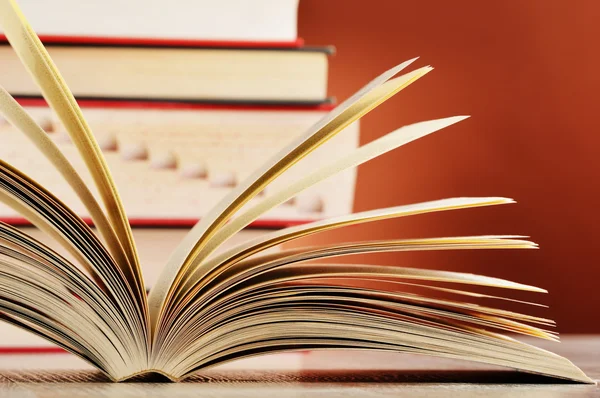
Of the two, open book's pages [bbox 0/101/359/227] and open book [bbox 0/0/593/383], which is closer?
open book [bbox 0/0/593/383]

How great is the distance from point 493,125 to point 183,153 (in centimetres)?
47

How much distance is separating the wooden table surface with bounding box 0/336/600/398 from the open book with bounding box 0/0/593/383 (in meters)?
0.02

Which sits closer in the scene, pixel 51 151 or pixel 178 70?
pixel 51 151

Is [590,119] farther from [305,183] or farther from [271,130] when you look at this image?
[305,183]

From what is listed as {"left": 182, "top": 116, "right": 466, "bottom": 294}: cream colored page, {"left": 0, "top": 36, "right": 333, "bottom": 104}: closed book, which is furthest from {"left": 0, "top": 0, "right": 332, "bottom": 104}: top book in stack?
{"left": 182, "top": 116, "right": 466, "bottom": 294}: cream colored page

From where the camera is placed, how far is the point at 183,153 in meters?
0.60

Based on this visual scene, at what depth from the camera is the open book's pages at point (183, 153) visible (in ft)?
1.94

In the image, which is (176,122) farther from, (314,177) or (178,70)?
(314,177)

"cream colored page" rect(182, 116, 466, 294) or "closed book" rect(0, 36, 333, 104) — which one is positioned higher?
"closed book" rect(0, 36, 333, 104)

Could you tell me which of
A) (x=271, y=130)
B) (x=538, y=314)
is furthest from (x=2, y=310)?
(x=538, y=314)

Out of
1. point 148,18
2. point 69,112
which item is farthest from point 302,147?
point 148,18

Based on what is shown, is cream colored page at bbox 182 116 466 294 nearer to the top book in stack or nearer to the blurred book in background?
the top book in stack

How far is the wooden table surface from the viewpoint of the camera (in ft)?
1.13

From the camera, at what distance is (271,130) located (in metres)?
0.60
